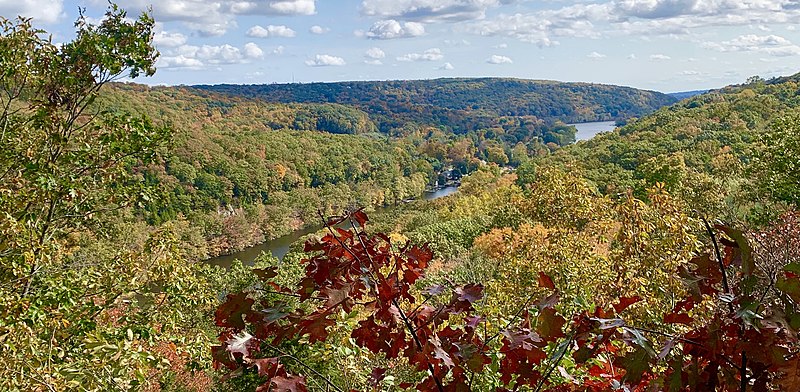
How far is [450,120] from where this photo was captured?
143 m

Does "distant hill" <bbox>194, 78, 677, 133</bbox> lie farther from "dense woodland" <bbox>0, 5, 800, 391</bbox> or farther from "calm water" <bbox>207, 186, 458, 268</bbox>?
"dense woodland" <bbox>0, 5, 800, 391</bbox>

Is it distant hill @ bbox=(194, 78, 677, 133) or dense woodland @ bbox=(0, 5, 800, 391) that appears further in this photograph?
distant hill @ bbox=(194, 78, 677, 133)

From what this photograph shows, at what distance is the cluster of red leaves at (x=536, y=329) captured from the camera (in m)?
1.20

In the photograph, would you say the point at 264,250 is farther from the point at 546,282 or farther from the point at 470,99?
the point at 470,99

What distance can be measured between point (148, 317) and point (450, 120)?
13946 centimetres

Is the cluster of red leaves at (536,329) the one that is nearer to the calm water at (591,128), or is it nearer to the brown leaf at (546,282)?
the brown leaf at (546,282)

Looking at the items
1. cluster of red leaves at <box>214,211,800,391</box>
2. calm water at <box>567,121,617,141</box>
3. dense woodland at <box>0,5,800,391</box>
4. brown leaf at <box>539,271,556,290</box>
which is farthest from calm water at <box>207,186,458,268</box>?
calm water at <box>567,121,617,141</box>

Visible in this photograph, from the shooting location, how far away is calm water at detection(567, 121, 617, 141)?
121m

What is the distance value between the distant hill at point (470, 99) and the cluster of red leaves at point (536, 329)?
135 m

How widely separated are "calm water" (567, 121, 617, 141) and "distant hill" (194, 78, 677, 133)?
6353 mm

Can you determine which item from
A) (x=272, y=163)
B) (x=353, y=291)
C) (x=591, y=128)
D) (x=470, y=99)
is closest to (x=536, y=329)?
(x=353, y=291)

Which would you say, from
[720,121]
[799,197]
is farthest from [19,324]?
[720,121]

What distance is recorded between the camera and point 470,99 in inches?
7141

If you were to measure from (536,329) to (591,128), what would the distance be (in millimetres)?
146242
